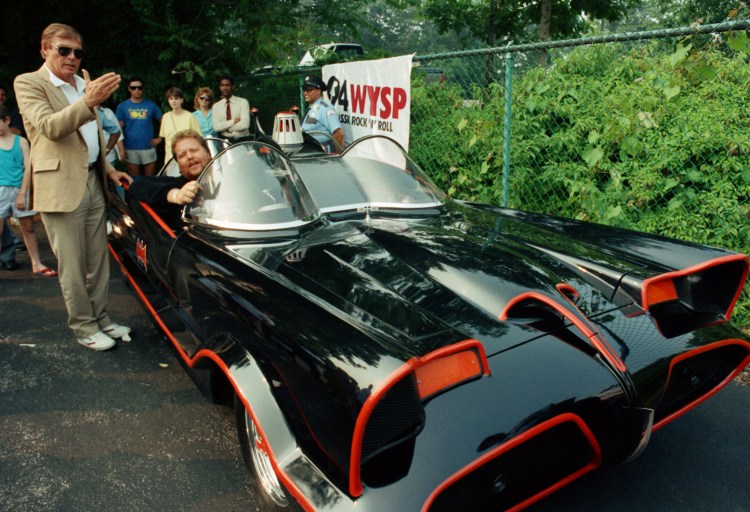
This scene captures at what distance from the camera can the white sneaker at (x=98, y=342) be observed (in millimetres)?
3795

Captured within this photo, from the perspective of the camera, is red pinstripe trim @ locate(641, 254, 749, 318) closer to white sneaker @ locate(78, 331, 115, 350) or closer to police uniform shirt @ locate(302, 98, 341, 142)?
white sneaker @ locate(78, 331, 115, 350)

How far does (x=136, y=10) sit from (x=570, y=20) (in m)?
9.73

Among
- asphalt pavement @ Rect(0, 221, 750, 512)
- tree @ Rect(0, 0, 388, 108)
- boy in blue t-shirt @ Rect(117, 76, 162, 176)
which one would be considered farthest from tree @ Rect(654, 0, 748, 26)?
asphalt pavement @ Rect(0, 221, 750, 512)

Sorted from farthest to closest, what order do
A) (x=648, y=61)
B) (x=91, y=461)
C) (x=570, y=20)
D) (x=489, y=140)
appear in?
1. (x=570, y=20)
2. (x=489, y=140)
3. (x=648, y=61)
4. (x=91, y=461)

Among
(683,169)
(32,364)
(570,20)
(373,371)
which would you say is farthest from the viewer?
(570,20)

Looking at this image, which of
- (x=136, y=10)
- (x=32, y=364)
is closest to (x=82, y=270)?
(x=32, y=364)

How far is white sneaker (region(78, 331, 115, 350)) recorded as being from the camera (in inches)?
149

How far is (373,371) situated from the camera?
66.7 inches

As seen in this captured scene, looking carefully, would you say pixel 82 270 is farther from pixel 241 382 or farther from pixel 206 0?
pixel 206 0

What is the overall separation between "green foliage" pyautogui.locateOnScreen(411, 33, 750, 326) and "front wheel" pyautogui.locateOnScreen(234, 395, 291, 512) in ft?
10.3

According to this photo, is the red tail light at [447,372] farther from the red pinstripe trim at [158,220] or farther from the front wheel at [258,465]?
the red pinstripe trim at [158,220]

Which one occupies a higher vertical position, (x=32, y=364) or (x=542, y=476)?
(x=542, y=476)

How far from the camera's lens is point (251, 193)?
123 inches

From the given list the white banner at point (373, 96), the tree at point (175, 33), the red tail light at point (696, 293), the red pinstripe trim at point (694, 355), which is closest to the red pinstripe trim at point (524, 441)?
the red pinstripe trim at point (694, 355)
